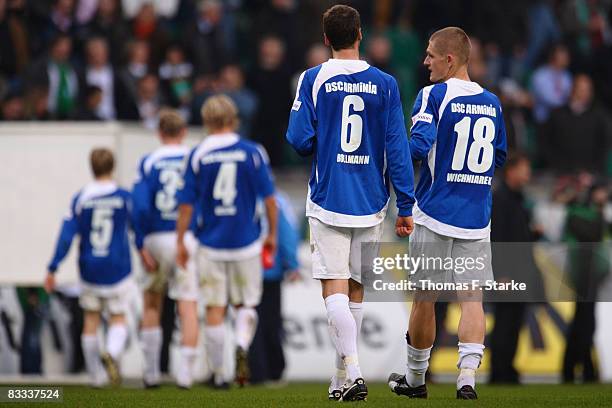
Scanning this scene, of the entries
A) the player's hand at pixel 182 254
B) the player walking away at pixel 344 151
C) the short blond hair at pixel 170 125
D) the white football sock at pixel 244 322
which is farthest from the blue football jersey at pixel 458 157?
the short blond hair at pixel 170 125

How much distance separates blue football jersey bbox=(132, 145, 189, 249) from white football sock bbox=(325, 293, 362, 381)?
486cm

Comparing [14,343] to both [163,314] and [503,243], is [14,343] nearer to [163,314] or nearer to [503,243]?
[163,314]

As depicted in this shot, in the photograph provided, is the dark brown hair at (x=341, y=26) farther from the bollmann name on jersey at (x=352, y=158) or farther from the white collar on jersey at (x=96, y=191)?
the white collar on jersey at (x=96, y=191)

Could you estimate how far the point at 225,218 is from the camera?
42.8ft

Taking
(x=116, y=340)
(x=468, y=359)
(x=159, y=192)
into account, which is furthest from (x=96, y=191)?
(x=468, y=359)

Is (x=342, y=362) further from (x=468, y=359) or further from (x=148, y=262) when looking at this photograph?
(x=148, y=262)

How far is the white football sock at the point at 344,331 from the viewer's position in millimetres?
9398

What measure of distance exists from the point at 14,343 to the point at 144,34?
734 centimetres

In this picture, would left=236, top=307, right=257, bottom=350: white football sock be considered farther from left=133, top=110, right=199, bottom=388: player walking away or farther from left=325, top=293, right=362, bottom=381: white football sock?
left=325, top=293, right=362, bottom=381: white football sock

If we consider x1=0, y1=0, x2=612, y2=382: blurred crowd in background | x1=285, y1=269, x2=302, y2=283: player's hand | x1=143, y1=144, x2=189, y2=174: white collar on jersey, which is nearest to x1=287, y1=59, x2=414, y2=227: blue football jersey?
x1=143, y1=144, x2=189, y2=174: white collar on jersey

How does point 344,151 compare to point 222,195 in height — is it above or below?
above

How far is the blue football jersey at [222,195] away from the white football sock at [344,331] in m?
3.62

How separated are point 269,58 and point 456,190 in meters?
12.5

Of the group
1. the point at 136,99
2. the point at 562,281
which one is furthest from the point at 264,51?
the point at 562,281
